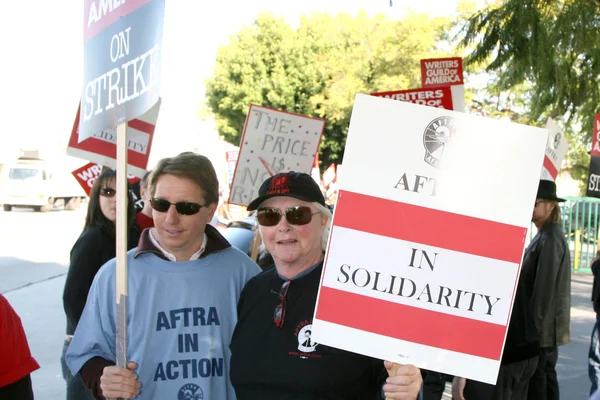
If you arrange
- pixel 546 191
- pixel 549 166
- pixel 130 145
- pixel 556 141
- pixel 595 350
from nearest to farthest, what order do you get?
1. pixel 595 350
2. pixel 546 191
3. pixel 130 145
4. pixel 549 166
5. pixel 556 141

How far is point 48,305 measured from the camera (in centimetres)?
1070

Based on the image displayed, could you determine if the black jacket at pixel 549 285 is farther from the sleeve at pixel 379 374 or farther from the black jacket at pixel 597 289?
the sleeve at pixel 379 374

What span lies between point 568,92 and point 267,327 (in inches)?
234

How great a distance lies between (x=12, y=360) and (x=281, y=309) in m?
0.97

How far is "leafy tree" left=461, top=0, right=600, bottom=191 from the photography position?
255 inches

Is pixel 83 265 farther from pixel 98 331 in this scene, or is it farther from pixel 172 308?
pixel 172 308

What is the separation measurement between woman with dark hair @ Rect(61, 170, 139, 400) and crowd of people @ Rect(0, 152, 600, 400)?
1.12 m

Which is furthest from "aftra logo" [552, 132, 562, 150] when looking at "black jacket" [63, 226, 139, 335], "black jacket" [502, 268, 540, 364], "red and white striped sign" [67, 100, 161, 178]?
"black jacket" [63, 226, 139, 335]

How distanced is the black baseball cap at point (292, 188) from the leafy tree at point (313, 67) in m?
23.9

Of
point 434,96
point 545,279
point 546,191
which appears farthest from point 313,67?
point 545,279

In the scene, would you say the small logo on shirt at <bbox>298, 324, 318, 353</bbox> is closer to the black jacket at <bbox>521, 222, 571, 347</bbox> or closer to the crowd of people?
the crowd of people

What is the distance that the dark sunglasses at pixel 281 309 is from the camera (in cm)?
244

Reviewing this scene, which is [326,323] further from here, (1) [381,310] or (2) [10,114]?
(2) [10,114]

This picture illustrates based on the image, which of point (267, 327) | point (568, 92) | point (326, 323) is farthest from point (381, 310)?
point (568, 92)
